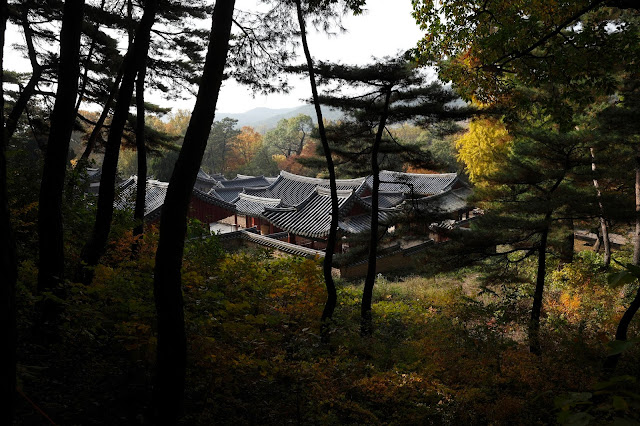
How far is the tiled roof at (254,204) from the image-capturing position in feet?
88.2

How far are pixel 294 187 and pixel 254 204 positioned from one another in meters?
4.61

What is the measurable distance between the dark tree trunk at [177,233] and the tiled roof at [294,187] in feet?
81.7

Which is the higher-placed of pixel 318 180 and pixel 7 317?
pixel 318 180

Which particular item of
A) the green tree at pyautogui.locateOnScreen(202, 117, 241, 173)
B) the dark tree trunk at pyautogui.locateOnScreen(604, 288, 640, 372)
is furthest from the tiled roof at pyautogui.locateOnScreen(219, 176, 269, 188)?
the dark tree trunk at pyautogui.locateOnScreen(604, 288, 640, 372)

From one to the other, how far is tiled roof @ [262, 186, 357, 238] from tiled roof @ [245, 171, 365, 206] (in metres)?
6.63

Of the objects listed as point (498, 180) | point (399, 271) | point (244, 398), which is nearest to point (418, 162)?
point (498, 180)

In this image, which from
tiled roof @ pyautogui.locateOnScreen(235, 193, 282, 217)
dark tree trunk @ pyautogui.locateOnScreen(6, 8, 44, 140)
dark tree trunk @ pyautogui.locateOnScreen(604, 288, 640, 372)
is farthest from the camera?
tiled roof @ pyautogui.locateOnScreen(235, 193, 282, 217)

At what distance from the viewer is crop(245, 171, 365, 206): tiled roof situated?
2994cm

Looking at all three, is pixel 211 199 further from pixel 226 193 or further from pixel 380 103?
pixel 380 103

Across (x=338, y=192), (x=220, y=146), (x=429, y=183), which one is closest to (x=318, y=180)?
(x=338, y=192)

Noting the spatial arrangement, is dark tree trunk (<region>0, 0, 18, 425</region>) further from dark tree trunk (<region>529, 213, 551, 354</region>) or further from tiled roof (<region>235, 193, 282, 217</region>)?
tiled roof (<region>235, 193, 282, 217</region>)

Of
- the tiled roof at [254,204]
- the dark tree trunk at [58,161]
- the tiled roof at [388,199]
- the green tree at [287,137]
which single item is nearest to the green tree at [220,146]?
the green tree at [287,137]

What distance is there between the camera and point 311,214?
72.1 feet

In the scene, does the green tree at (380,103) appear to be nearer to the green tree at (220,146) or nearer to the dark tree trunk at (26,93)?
the dark tree trunk at (26,93)
